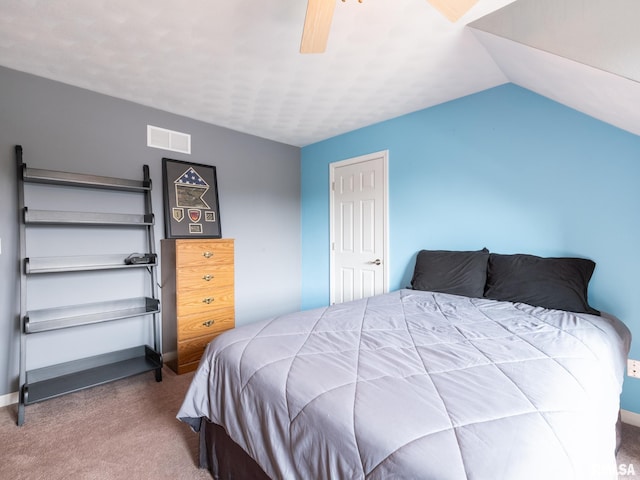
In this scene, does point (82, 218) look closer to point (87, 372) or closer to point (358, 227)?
point (87, 372)

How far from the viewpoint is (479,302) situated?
6.92 ft

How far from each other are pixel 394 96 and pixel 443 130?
0.55 metres

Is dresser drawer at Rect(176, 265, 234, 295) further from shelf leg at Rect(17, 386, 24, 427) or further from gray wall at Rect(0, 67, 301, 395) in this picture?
shelf leg at Rect(17, 386, 24, 427)

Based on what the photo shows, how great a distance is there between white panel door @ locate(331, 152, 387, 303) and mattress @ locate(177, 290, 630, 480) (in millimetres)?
1626

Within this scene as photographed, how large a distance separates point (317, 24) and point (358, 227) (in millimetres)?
2271

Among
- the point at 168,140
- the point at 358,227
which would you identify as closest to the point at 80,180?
the point at 168,140

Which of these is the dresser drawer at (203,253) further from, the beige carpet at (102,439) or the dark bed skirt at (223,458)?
the dark bed skirt at (223,458)

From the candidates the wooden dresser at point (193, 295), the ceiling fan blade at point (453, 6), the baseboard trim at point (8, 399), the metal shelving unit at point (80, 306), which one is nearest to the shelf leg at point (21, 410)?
the metal shelving unit at point (80, 306)

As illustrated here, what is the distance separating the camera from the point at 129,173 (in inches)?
108

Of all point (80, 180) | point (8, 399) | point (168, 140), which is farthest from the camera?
point (168, 140)

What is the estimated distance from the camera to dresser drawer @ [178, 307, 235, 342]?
104 inches

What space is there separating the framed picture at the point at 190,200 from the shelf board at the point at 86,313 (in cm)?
67

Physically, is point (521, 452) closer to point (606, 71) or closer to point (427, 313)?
point (427, 313)

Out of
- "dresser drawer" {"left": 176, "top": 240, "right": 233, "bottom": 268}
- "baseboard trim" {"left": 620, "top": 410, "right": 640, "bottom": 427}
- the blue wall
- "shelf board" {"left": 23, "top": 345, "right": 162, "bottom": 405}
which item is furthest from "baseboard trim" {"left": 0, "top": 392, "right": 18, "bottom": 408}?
"baseboard trim" {"left": 620, "top": 410, "right": 640, "bottom": 427}
